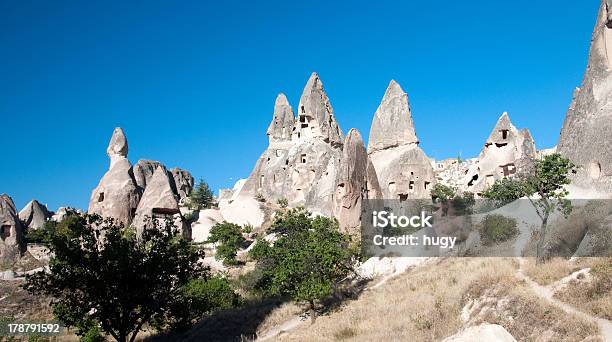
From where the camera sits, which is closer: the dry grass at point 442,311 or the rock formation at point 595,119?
the dry grass at point 442,311

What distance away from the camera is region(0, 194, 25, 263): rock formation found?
36.3m

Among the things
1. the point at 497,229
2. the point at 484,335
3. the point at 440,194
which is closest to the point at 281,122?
the point at 440,194

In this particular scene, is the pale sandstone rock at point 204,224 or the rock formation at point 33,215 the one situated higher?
the rock formation at point 33,215

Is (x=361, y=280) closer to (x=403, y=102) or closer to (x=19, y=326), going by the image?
(x=19, y=326)

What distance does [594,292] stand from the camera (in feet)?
36.0

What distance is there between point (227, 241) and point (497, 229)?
20.7 meters

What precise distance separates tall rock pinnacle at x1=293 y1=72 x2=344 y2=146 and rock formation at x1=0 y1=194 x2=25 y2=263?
30.2m

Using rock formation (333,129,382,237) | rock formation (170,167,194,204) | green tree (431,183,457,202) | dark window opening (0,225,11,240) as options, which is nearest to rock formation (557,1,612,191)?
rock formation (333,129,382,237)

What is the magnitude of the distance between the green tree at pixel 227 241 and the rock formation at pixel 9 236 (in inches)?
533

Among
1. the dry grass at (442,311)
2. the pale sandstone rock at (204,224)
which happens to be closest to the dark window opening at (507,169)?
the dry grass at (442,311)

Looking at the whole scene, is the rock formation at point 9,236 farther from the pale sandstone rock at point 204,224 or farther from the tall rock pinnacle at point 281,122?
the tall rock pinnacle at point 281,122

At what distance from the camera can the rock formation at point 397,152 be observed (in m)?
40.1

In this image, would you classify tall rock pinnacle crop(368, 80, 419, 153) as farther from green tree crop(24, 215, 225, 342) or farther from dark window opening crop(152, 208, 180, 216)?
green tree crop(24, 215, 225, 342)

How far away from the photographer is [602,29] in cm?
1973
